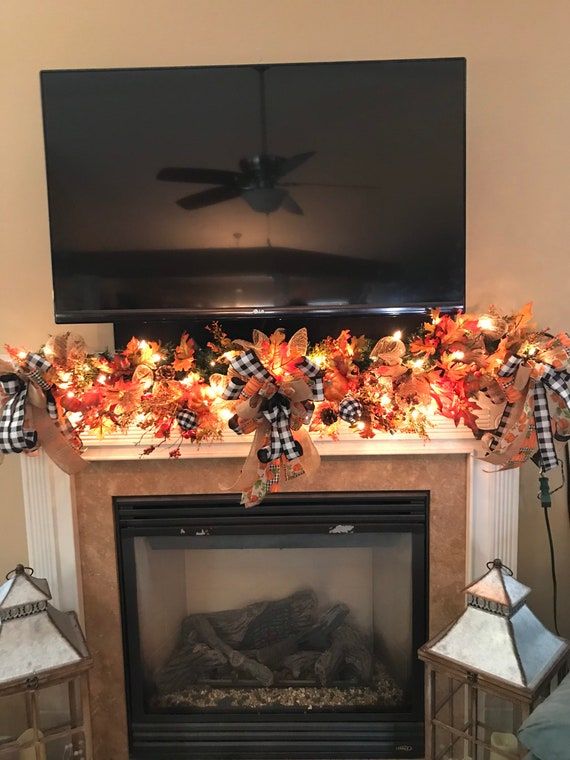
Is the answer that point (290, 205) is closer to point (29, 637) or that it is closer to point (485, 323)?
point (485, 323)

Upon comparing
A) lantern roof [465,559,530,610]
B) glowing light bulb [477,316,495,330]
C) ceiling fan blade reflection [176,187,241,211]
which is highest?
ceiling fan blade reflection [176,187,241,211]

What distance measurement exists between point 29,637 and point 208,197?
130 cm

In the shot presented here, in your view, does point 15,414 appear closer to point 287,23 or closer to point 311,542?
point 311,542

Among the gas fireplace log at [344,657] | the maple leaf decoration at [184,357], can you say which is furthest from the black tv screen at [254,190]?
the gas fireplace log at [344,657]

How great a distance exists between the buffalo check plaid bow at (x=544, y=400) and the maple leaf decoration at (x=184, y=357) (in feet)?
2.65

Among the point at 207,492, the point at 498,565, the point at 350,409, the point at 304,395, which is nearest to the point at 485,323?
the point at 350,409

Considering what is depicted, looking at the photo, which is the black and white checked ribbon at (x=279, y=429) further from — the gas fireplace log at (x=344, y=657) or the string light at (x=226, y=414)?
the gas fireplace log at (x=344, y=657)

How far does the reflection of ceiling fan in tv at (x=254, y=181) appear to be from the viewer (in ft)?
5.28

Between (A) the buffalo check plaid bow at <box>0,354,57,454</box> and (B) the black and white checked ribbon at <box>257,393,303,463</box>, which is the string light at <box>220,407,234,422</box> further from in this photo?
(A) the buffalo check plaid bow at <box>0,354,57,454</box>

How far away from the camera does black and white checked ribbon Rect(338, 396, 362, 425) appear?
4.91 feet

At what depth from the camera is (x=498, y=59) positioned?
1723mm

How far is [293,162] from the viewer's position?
1.61 meters

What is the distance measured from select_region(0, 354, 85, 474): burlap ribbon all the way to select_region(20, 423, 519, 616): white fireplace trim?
154 millimetres

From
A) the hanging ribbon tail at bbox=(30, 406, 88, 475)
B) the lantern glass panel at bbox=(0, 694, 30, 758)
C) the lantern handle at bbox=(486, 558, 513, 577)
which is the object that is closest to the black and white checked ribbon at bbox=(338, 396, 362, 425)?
the lantern handle at bbox=(486, 558, 513, 577)
